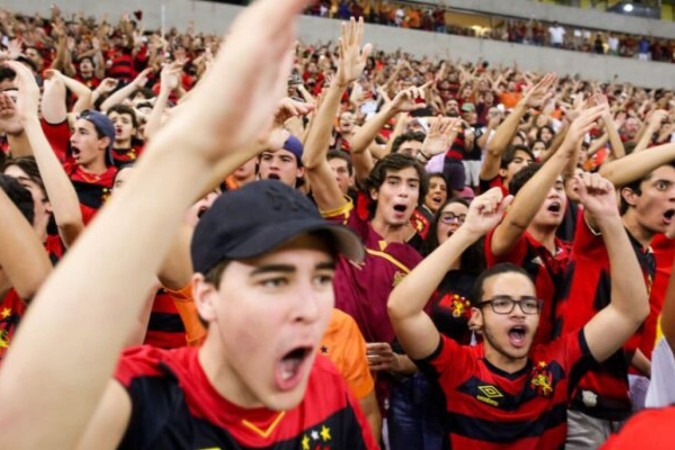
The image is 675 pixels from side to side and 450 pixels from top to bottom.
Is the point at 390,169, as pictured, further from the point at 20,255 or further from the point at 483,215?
the point at 20,255

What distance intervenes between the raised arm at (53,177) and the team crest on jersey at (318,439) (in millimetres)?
1597

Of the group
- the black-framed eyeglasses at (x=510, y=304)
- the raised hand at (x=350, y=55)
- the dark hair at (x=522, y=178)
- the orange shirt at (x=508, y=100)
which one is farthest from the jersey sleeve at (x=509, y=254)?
the orange shirt at (x=508, y=100)

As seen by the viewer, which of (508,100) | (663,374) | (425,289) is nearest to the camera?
(663,374)

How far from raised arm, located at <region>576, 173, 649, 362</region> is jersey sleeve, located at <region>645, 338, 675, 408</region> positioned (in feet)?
2.13

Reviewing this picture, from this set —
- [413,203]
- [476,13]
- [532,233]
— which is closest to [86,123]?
[413,203]

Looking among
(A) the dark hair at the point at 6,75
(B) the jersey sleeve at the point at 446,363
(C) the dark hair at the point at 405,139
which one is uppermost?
(A) the dark hair at the point at 6,75

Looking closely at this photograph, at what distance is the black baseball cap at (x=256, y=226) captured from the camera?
1.32 m

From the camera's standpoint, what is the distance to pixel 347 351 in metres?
2.73

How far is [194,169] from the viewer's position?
0.83 m

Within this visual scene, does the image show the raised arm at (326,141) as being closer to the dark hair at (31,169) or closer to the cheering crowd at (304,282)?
the cheering crowd at (304,282)

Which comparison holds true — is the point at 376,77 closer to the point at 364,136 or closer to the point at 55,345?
the point at 364,136

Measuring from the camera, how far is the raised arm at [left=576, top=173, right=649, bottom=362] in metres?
2.70

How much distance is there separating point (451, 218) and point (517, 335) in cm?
106

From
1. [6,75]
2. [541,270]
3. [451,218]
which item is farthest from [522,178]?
[6,75]
